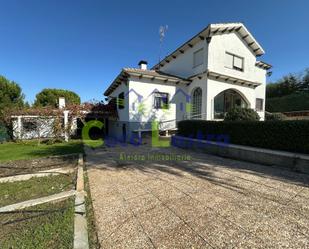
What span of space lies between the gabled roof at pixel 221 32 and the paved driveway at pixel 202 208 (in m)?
11.0

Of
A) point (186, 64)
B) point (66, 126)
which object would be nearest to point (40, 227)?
point (66, 126)

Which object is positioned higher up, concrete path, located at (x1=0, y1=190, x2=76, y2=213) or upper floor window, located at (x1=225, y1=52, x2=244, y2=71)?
upper floor window, located at (x1=225, y1=52, x2=244, y2=71)

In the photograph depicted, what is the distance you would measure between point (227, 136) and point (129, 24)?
11704 millimetres

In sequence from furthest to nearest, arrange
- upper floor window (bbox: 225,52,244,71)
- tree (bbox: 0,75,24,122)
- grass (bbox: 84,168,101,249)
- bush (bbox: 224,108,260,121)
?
tree (bbox: 0,75,24,122), upper floor window (bbox: 225,52,244,71), bush (bbox: 224,108,260,121), grass (bbox: 84,168,101,249)

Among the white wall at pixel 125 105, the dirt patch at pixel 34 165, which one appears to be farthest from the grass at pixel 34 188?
the white wall at pixel 125 105

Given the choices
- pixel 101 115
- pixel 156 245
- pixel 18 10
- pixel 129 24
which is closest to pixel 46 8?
pixel 18 10

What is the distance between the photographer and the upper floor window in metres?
15.1

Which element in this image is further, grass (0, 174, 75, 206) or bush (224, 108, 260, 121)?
bush (224, 108, 260, 121)

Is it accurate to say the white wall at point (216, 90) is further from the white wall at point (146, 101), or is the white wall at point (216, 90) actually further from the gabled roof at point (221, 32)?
the gabled roof at point (221, 32)

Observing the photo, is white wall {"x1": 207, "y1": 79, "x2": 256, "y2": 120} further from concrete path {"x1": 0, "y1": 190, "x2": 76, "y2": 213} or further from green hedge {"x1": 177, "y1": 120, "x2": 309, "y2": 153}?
concrete path {"x1": 0, "y1": 190, "x2": 76, "y2": 213}

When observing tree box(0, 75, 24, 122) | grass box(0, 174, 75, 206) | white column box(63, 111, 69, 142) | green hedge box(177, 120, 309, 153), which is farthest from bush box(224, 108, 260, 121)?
tree box(0, 75, 24, 122)

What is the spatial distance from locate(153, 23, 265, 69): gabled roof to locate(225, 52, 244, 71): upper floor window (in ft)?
6.06

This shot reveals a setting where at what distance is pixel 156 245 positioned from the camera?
8.21 feet

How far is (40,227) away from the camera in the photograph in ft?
9.96
